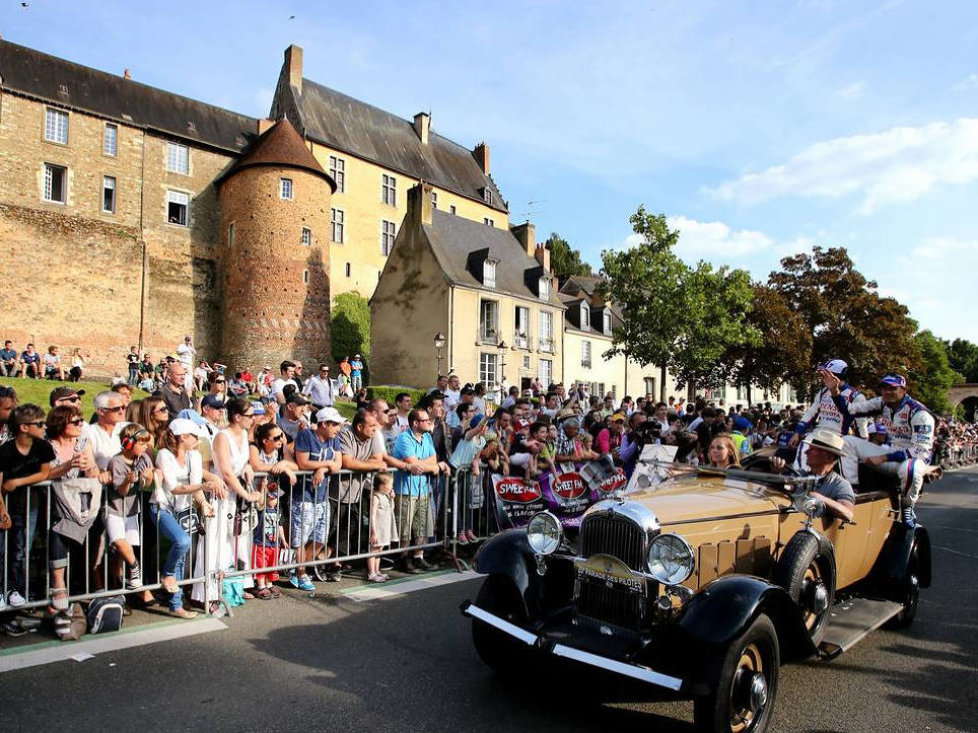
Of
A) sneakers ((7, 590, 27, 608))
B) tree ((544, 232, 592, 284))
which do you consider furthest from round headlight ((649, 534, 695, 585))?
tree ((544, 232, 592, 284))

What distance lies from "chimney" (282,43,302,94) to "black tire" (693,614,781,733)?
152ft

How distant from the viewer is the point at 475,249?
3725 centimetres

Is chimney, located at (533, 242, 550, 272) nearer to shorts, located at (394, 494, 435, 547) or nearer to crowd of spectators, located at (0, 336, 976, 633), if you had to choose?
crowd of spectators, located at (0, 336, 976, 633)

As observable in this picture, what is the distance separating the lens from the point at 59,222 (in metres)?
35.7

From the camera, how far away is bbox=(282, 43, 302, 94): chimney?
4272 cm

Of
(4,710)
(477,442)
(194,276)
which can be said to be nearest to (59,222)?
(194,276)

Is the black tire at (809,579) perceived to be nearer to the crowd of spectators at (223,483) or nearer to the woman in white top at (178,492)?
the crowd of spectators at (223,483)

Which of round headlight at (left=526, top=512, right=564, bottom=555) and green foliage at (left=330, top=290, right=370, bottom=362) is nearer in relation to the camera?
round headlight at (left=526, top=512, right=564, bottom=555)

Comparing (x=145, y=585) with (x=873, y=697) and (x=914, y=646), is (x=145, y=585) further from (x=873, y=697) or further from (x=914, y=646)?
(x=914, y=646)

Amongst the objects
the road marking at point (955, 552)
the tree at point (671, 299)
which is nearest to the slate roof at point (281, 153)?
the tree at point (671, 299)

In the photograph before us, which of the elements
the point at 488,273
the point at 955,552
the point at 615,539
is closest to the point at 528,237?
the point at 488,273

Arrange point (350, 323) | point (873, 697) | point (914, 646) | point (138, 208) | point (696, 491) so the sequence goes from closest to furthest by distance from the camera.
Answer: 1. point (873, 697)
2. point (696, 491)
3. point (914, 646)
4. point (138, 208)
5. point (350, 323)

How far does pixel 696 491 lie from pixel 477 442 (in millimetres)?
3908

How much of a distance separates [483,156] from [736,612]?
186 ft
